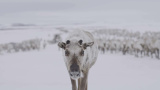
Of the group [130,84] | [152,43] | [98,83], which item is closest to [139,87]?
[130,84]

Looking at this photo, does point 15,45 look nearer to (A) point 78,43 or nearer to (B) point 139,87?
(B) point 139,87

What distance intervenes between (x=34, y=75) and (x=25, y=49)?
1673 cm

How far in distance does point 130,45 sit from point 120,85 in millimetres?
13012

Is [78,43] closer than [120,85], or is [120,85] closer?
[78,43]

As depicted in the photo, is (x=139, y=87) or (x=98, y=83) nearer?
(x=139, y=87)

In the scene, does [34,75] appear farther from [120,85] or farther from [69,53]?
[69,53]

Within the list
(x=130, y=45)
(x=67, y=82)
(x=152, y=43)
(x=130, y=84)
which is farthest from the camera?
(x=130, y=45)

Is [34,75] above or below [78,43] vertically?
below

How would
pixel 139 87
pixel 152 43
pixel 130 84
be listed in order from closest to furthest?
pixel 139 87 → pixel 130 84 → pixel 152 43

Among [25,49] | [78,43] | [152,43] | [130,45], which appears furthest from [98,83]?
[25,49]

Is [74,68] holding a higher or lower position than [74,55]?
lower

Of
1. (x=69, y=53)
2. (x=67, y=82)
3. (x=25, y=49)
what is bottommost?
(x=25, y=49)

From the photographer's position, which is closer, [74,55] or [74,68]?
[74,68]

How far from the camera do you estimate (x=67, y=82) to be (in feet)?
31.4
